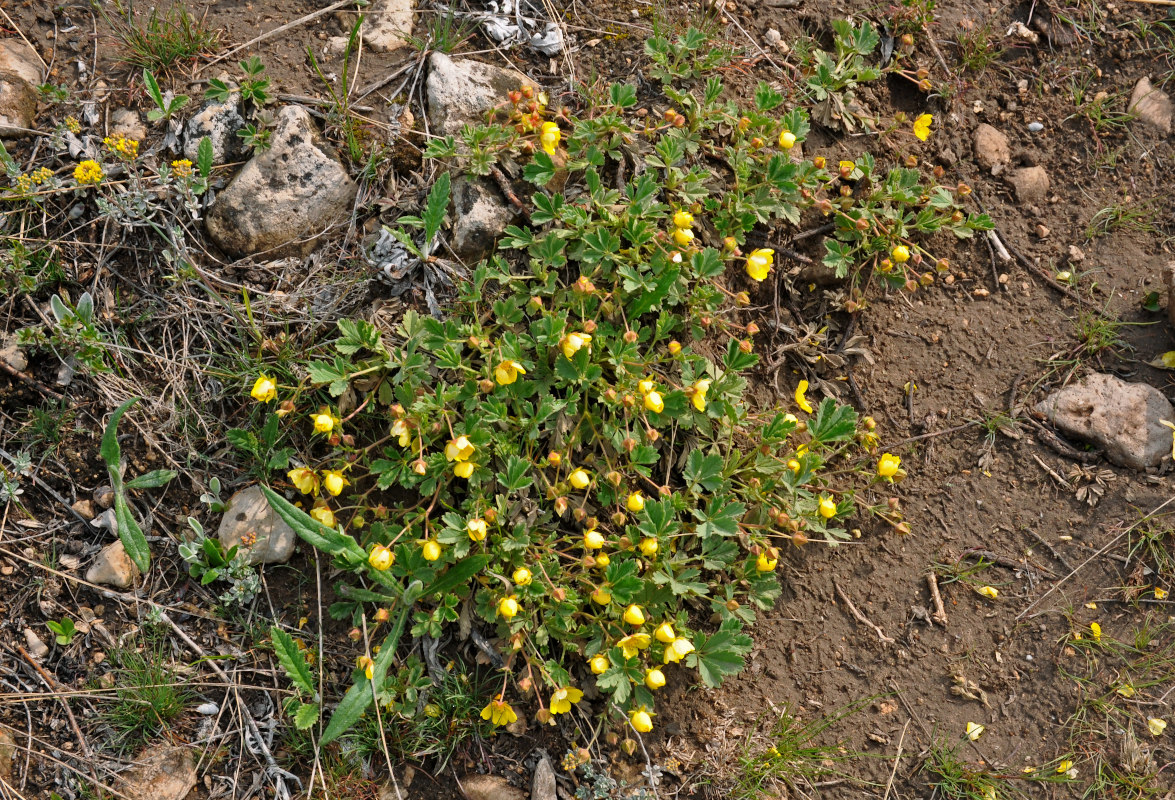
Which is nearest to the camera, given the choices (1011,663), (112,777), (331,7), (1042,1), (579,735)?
(112,777)

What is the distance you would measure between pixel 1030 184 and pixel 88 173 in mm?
4212

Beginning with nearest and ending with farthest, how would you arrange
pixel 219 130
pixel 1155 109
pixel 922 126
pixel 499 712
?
pixel 499 712 → pixel 219 130 → pixel 922 126 → pixel 1155 109

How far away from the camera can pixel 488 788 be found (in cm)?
305

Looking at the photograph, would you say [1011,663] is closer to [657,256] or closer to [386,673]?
[657,256]

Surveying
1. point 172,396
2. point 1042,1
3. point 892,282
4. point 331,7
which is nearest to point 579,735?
point 172,396

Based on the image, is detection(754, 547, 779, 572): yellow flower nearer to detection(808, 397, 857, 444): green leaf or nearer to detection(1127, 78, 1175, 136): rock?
detection(808, 397, 857, 444): green leaf

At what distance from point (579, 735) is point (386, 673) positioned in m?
0.77

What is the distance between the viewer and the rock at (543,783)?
3.03 metres

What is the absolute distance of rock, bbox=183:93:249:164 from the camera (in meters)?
3.36

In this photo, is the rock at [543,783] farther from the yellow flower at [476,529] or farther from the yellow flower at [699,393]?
the yellow flower at [699,393]

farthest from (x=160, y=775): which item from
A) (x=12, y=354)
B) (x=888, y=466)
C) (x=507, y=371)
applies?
(x=888, y=466)

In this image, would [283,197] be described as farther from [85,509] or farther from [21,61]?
[85,509]

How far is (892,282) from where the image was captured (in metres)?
3.73

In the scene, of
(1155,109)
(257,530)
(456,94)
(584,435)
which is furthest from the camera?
(1155,109)
